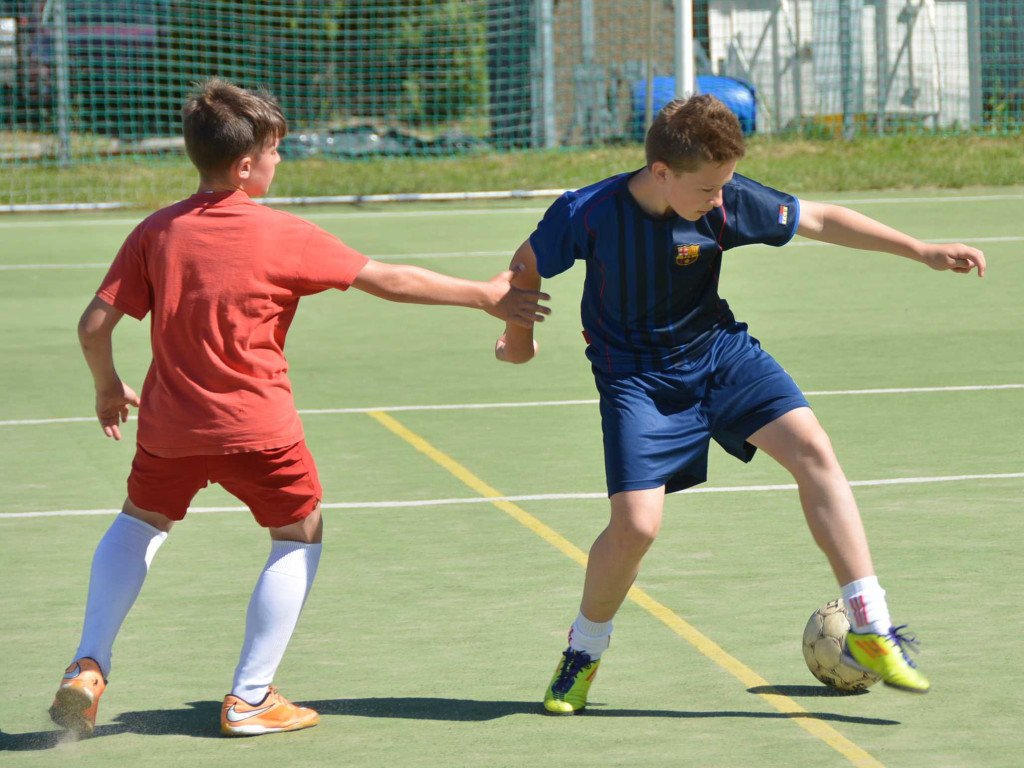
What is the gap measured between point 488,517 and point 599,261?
2.41m

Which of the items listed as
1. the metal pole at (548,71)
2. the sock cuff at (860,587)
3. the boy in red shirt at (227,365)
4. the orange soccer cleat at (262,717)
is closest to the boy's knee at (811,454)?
the sock cuff at (860,587)

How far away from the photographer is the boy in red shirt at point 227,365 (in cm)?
414

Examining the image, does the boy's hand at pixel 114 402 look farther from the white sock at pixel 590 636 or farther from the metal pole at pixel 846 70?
the metal pole at pixel 846 70

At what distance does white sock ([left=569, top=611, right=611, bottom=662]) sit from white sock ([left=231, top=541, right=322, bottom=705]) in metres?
0.76

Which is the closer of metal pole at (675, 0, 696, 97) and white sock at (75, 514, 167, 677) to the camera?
white sock at (75, 514, 167, 677)

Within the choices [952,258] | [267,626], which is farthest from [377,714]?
[952,258]

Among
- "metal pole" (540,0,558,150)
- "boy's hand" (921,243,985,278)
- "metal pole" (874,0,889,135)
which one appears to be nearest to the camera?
"boy's hand" (921,243,985,278)

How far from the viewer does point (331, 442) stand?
27.3 ft

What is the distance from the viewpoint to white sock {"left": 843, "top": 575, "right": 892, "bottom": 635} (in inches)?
172

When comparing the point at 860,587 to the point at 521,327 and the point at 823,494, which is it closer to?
the point at 823,494

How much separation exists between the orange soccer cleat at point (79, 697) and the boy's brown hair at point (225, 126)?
128 centimetres

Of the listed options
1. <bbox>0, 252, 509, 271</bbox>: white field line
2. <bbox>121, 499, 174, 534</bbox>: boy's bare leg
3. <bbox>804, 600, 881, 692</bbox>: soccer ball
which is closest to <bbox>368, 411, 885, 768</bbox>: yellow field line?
<bbox>804, 600, 881, 692</bbox>: soccer ball

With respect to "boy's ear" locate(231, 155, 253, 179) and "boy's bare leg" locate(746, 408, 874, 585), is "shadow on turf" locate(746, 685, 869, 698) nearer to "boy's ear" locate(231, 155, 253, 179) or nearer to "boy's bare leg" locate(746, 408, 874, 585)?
"boy's bare leg" locate(746, 408, 874, 585)

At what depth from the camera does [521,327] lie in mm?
4641
